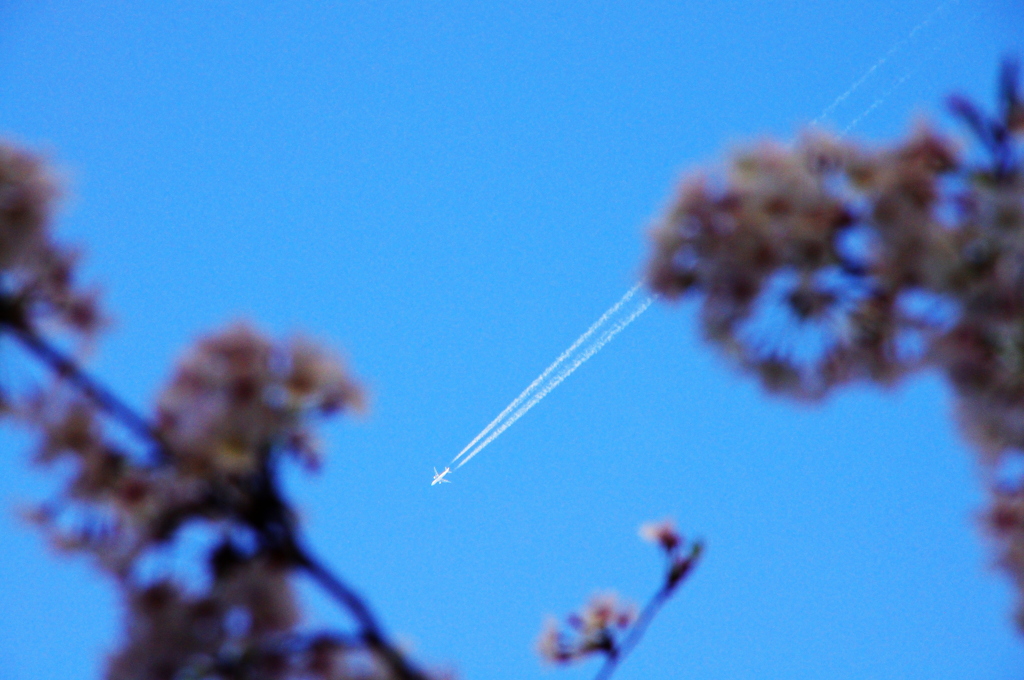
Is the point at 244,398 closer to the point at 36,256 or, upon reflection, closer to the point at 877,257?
the point at 36,256

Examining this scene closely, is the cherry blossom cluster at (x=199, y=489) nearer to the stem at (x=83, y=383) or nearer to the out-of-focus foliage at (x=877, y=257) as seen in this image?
the stem at (x=83, y=383)

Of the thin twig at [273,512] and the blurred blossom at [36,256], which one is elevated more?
the blurred blossom at [36,256]

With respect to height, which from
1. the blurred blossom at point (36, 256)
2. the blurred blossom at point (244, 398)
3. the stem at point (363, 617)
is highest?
the blurred blossom at point (36, 256)

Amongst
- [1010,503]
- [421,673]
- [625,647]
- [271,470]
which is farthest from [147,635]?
[1010,503]

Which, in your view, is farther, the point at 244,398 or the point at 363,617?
the point at 244,398

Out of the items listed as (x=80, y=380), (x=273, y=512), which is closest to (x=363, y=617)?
(x=273, y=512)

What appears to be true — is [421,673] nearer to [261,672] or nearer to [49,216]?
[261,672]

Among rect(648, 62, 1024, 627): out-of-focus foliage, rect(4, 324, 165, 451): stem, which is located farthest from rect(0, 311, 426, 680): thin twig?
Result: rect(648, 62, 1024, 627): out-of-focus foliage

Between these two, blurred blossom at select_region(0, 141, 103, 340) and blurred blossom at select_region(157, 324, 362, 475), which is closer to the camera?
blurred blossom at select_region(157, 324, 362, 475)

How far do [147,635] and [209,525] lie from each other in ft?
1.16

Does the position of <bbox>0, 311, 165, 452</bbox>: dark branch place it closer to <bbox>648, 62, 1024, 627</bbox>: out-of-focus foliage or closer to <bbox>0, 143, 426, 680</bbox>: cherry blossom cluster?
<bbox>0, 143, 426, 680</bbox>: cherry blossom cluster

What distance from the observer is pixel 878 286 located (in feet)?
10.1

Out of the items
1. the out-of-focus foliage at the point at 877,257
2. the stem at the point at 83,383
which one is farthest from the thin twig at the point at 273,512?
the out-of-focus foliage at the point at 877,257

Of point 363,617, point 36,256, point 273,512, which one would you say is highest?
point 36,256
